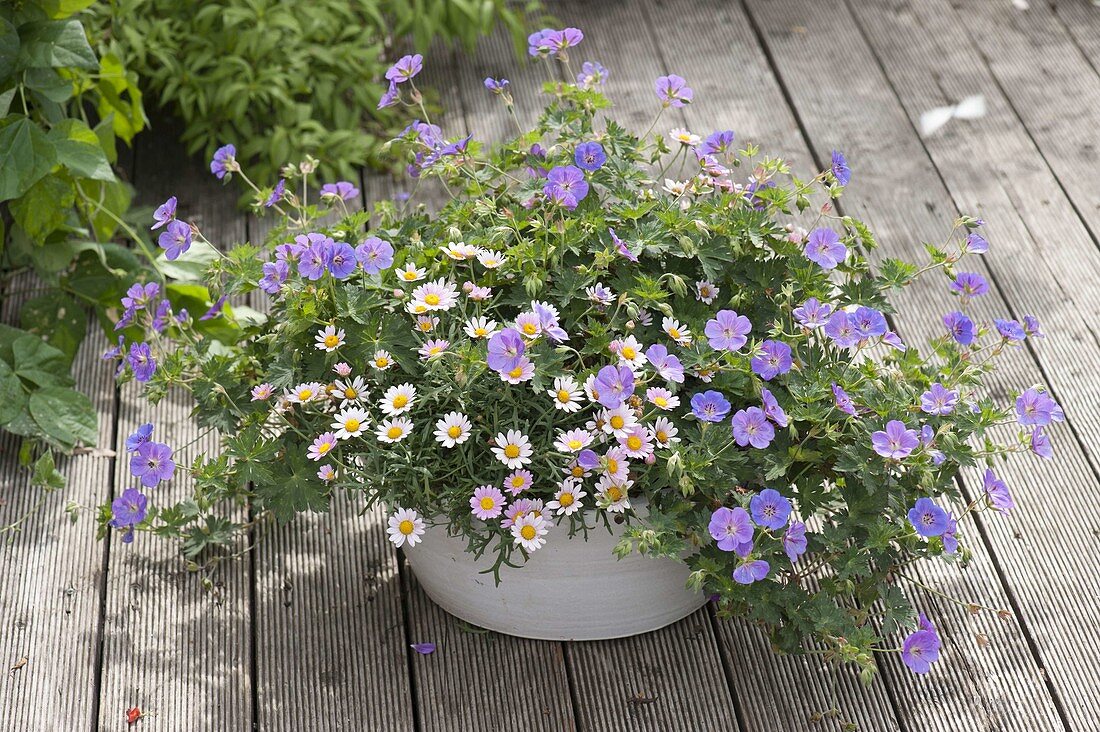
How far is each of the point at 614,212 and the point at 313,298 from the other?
41cm

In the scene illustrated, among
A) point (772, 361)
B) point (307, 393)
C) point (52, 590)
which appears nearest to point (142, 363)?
point (307, 393)

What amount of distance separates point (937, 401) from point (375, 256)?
73 cm

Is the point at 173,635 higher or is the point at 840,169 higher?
the point at 840,169

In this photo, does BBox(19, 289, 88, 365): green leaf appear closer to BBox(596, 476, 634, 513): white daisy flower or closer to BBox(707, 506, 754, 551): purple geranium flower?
BBox(596, 476, 634, 513): white daisy flower

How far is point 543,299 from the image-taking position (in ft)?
5.19

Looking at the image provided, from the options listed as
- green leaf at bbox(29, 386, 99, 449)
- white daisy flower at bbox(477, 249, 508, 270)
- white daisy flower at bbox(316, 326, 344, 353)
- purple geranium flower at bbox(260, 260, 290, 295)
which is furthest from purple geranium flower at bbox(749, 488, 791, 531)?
green leaf at bbox(29, 386, 99, 449)

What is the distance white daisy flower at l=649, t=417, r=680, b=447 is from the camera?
148 cm

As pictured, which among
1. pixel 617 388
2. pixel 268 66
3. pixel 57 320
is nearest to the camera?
pixel 617 388

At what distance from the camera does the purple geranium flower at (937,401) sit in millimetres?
1536

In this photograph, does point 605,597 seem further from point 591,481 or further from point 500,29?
point 500,29

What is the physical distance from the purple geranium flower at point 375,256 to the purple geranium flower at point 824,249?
0.53 meters

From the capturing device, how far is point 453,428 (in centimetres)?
148

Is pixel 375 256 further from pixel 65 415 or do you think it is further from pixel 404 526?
pixel 65 415

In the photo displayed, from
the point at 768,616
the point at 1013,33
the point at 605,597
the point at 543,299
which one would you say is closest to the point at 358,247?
the point at 543,299
